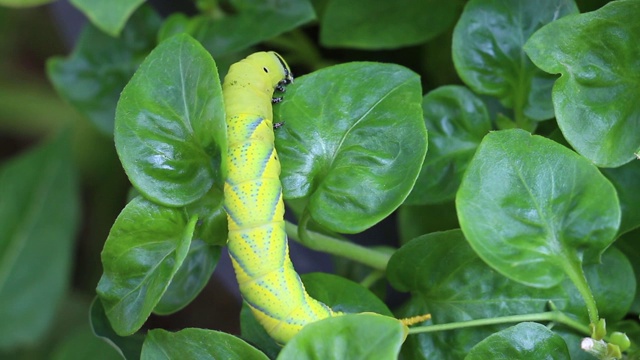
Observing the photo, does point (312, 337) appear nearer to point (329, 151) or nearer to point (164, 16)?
point (329, 151)

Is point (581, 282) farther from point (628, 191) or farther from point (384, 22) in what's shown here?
point (384, 22)

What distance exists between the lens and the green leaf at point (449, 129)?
0.59m

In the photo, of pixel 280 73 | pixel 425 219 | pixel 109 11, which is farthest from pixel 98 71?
pixel 425 219

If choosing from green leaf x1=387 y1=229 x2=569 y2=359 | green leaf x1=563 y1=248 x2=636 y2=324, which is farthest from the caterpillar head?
green leaf x1=563 y1=248 x2=636 y2=324

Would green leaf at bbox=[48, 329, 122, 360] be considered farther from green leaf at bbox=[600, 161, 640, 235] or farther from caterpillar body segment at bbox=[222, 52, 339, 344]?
green leaf at bbox=[600, 161, 640, 235]

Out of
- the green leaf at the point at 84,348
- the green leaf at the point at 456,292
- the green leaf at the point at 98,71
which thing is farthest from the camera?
the green leaf at the point at 84,348

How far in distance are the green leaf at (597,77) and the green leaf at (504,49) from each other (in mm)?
55

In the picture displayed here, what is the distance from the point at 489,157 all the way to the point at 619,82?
0.13 metres

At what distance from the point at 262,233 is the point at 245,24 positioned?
0.25 m

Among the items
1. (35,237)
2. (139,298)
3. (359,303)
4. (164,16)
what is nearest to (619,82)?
(359,303)

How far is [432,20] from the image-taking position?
706 millimetres

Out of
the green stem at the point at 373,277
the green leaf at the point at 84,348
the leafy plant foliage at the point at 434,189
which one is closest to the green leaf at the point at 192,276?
the leafy plant foliage at the point at 434,189

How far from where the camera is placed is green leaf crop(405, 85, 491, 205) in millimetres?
586

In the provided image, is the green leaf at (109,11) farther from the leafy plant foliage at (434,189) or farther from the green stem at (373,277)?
the green stem at (373,277)
